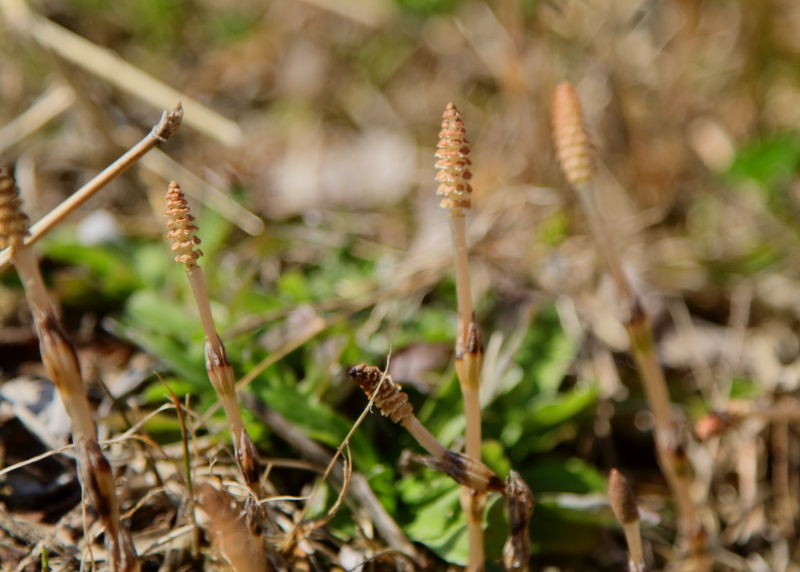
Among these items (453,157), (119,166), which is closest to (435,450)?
(453,157)

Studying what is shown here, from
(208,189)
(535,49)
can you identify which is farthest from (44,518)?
(535,49)

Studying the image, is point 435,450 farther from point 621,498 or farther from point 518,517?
point 621,498

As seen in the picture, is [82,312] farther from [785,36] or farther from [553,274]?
[785,36]

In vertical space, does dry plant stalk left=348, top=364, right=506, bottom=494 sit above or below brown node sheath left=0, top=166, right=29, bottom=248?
below

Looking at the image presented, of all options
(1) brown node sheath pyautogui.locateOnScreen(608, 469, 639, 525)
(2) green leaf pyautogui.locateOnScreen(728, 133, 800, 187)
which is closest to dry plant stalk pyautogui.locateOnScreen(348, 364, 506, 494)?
(1) brown node sheath pyautogui.locateOnScreen(608, 469, 639, 525)

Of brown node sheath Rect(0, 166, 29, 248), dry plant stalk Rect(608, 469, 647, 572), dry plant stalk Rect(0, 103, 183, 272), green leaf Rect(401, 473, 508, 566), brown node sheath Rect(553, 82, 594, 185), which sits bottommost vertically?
green leaf Rect(401, 473, 508, 566)

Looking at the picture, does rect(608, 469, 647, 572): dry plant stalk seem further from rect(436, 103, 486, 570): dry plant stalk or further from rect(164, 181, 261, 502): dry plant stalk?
rect(164, 181, 261, 502): dry plant stalk

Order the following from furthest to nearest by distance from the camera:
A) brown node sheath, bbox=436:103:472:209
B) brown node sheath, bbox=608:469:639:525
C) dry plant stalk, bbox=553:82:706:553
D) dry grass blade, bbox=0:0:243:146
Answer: dry grass blade, bbox=0:0:243:146
dry plant stalk, bbox=553:82:706:553
brown node sheath, bbox=608:469:639:525
brown node sheath, bbox=436:103:472:209

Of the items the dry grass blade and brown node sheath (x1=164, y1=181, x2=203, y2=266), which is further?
the dry grass blade
